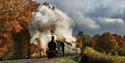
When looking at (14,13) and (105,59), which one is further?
(14,13)

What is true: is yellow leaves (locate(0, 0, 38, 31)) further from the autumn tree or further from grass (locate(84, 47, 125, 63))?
grass (locate(84, 47, 125, 63))

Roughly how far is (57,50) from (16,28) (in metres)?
5.64

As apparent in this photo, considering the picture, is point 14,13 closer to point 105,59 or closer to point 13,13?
point 13,13

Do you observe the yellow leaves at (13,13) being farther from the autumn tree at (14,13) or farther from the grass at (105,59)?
the grass at (105,59)

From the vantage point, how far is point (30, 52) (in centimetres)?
6219

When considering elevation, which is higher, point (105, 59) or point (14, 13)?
point (14, 13)

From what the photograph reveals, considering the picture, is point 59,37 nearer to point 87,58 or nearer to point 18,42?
point 18,42

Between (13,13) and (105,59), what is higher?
(13,13)

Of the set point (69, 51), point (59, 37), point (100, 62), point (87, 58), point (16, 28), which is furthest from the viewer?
point (59, 37)

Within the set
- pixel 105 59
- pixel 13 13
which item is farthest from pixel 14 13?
pixel 105 59

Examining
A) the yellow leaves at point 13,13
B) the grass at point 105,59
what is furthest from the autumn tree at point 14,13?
the grass at point 105,59

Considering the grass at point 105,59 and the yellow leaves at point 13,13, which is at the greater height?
the yellow leaves at point 13,13

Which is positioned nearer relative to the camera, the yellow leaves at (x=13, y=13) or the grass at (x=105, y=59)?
the grass at (x=105, y=59)

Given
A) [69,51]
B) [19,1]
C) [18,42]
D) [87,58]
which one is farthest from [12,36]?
[87,58]
